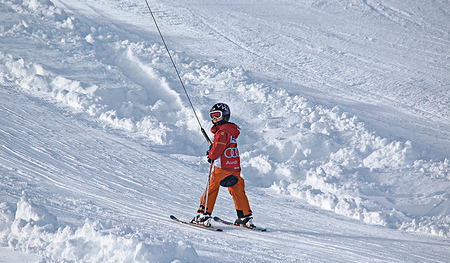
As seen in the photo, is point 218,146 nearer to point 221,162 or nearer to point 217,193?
point 221,162

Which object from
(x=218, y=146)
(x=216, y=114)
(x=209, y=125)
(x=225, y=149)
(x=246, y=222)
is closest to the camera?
(x=218, y=146)

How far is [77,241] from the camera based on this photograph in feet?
10.7

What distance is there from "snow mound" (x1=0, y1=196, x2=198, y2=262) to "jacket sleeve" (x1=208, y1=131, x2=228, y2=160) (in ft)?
4.49

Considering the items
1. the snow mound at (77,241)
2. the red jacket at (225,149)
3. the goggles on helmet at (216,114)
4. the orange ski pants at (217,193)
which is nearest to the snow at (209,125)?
the snow mound at (77,241)

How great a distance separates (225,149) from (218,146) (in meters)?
0.15

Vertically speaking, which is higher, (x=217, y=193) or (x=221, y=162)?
(x=221, y=162)

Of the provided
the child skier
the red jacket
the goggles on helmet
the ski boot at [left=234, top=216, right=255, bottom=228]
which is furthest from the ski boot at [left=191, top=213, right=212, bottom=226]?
the goggles on helmet

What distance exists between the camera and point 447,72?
1172 centimetres

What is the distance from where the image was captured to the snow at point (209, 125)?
4.12 metres

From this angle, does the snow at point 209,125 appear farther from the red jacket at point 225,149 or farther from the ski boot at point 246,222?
the red jacket at point 225,149

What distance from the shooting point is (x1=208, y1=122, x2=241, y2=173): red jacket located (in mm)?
4645

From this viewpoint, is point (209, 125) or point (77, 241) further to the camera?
point (209, 125)

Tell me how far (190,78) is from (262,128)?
299 cm

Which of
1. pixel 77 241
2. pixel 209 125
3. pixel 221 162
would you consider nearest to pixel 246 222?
pixel 221 162
